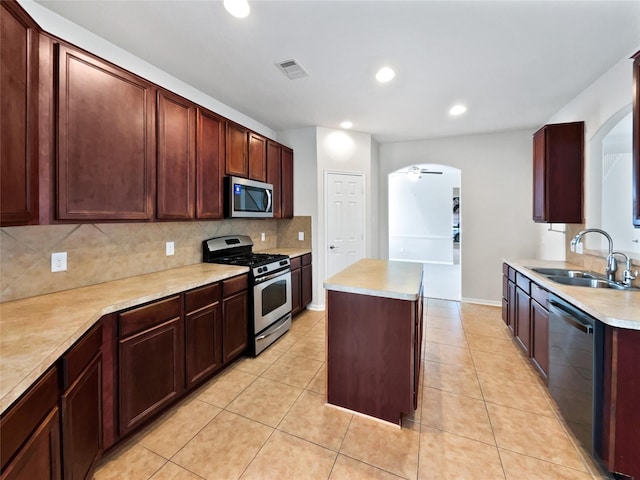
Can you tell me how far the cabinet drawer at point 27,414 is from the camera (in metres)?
0.82

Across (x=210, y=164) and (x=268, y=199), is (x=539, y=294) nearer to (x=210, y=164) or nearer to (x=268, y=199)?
(x=268, y=199)

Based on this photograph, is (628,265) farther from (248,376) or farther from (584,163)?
(248,376)

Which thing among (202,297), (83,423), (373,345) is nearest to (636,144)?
(373,345)

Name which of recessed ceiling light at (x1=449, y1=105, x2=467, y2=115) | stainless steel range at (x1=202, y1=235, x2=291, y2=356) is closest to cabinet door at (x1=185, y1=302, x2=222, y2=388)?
stainless steel range at (x1=202, y1=235, x2=291, y2=356)

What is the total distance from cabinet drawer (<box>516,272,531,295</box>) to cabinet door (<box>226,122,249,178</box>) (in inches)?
122

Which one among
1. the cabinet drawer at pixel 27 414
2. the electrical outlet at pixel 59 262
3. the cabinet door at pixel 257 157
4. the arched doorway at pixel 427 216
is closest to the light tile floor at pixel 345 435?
the cabinet drawer at pixel 27 414

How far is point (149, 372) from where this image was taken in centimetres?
182

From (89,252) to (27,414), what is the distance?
1393 mm

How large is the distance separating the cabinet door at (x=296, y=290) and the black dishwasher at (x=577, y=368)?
2.64m

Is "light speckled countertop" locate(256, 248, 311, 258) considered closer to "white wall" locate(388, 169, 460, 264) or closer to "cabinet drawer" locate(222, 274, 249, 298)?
"cabinet drawer" locate(222, 274, 249, 298)

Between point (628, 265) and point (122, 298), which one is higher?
point (628, 265)

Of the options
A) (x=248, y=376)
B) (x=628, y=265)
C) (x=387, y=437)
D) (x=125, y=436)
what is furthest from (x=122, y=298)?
(x=628, y=265)

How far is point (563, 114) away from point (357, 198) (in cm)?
275

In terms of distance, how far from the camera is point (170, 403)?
1.99 meters
